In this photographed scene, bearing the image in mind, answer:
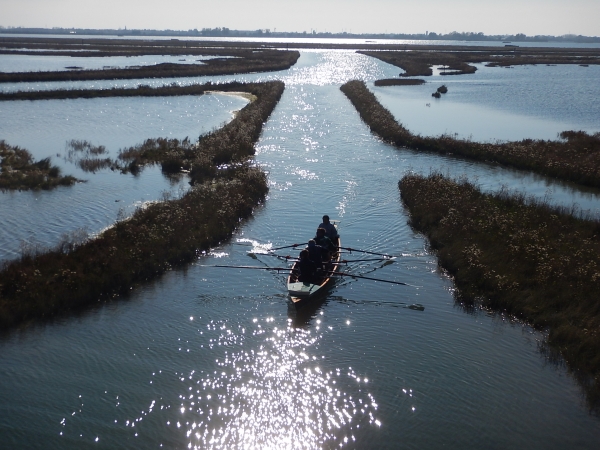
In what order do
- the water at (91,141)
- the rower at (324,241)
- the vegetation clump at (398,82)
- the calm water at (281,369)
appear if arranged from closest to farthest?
the calm water at (281,369) → the rower at (324,241) → the water at (91,141) → the vegetation clump at (398,82)

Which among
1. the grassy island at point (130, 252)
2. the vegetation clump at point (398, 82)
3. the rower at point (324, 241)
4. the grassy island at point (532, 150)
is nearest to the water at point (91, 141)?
the grassy island at point (130, 252)

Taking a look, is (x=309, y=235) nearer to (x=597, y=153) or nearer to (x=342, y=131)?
(x=597, y=153)

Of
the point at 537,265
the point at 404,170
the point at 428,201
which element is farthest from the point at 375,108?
the point at 537,265

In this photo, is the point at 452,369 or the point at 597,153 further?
the point at 597,153

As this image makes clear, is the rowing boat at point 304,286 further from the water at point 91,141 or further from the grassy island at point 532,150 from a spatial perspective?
the grassy island at point 532,150

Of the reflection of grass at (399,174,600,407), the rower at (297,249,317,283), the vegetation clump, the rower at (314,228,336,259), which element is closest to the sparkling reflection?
the rower at (297,249,317,283)

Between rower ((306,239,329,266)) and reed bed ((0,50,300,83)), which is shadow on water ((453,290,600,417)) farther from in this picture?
reed bed ((0,50,300,83))
